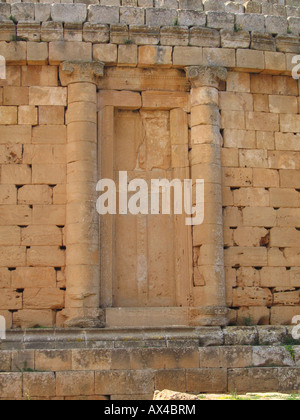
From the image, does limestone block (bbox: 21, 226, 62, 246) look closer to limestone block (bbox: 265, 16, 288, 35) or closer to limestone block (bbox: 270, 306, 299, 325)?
limestone block (bbox: 270, 306, 299, 325)

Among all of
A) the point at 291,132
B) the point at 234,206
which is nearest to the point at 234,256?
the point at 234,206

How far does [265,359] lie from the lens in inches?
489

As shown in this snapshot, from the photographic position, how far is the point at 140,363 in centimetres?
1203

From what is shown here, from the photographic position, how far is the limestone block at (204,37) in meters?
13.8

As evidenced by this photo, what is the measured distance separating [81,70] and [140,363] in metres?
5.49

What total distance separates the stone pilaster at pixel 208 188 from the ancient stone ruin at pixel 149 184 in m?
0.03

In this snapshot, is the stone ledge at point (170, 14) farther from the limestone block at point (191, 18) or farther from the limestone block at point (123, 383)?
the limestone block at point (123, 383)

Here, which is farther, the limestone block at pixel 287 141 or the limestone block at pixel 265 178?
the limestone block at pixel 287 141

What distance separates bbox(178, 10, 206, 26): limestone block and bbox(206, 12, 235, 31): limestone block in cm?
12

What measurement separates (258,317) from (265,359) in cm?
102

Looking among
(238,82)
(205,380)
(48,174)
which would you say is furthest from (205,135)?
(205,380)

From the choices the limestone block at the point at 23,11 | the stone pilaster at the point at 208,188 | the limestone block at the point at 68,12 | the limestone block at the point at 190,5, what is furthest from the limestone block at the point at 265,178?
the limestone block at the point at 23,11

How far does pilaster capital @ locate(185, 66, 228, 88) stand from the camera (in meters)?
13.6

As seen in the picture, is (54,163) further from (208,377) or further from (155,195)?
(208,377)
